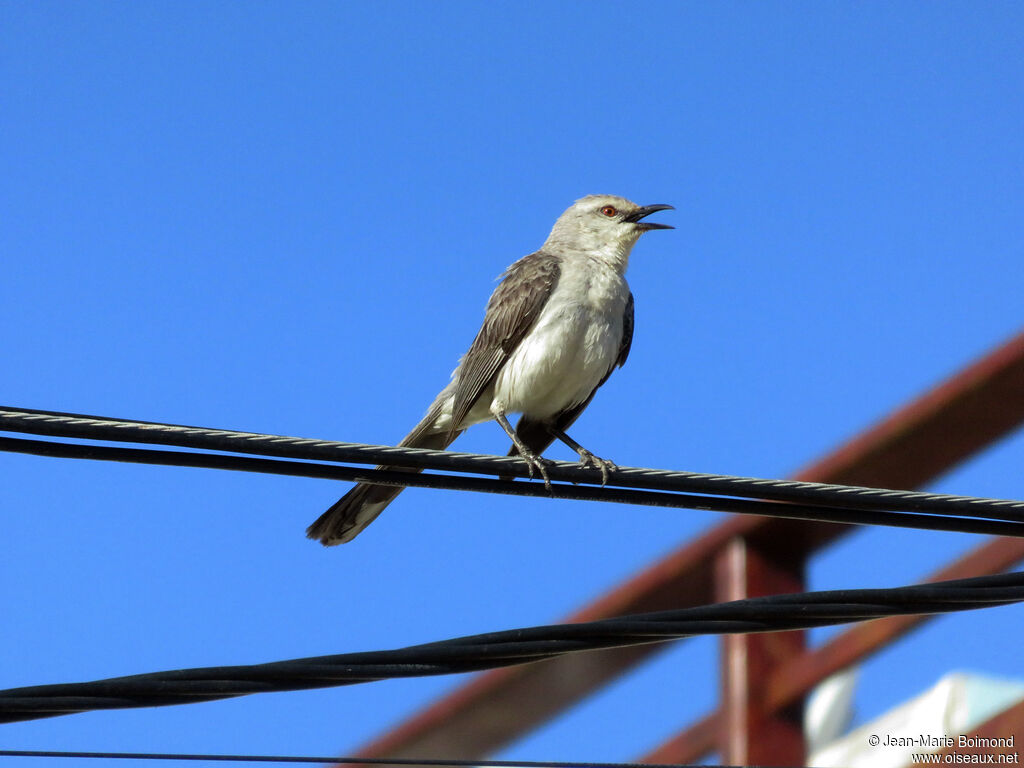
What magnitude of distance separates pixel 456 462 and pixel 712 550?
3.57 m

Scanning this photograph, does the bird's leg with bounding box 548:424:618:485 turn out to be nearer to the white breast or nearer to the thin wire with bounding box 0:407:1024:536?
the white breast

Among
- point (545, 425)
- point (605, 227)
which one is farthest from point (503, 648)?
point (605, 227)

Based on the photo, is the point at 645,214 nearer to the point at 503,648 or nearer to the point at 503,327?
the point at 503,327

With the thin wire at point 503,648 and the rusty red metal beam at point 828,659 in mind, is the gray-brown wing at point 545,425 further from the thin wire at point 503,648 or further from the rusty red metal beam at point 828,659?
the thin wire at point 503,648

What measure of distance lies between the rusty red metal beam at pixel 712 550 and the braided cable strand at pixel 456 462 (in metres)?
3.03

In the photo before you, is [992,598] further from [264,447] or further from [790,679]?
[790,679]

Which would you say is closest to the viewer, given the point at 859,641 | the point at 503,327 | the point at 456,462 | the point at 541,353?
the point at 456,462

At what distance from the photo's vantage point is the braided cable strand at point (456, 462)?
3512mm

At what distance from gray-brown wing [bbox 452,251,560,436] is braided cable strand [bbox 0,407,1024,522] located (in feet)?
9.33

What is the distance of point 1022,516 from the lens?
3.84 metres

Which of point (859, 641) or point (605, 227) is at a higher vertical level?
point (605, 227)

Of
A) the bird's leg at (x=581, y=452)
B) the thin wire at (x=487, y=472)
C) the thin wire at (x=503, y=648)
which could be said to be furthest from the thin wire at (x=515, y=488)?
the bird's leg at (x=581, y=452)

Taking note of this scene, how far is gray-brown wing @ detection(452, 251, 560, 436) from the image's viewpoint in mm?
6938

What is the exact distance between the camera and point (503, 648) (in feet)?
10.8
